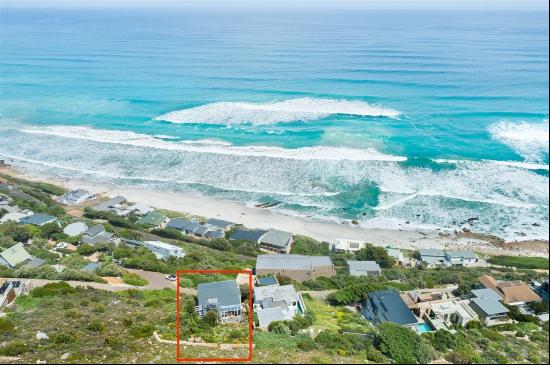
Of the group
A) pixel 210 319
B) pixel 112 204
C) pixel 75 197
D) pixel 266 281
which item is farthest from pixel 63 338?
pixel 75 197

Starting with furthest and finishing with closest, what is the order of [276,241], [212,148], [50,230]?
[212,148] < [276,241] < [50,230]

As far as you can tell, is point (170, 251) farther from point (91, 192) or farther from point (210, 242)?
point (91, 192)

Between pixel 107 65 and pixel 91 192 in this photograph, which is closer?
pixel 91 192

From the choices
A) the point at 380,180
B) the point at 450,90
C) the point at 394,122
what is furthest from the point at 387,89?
the point at 380,180

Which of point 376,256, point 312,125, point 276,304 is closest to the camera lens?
point 276,304

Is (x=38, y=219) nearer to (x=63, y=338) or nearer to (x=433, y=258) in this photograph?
(x=63, y=338)

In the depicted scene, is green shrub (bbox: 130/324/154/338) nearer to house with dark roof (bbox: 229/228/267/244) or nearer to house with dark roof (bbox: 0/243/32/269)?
house with dark roof (bbox: 0/243/32/269)

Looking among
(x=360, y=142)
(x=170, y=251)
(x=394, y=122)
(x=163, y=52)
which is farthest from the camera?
(x=163, y=52)
